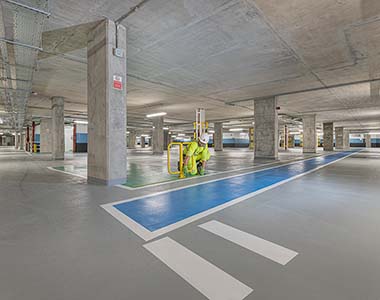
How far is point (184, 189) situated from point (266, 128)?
10.5 meters

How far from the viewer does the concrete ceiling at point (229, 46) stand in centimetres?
495

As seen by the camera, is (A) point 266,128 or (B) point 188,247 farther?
(A) point 266,128

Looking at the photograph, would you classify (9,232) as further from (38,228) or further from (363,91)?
(363,91)

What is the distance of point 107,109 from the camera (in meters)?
5.32

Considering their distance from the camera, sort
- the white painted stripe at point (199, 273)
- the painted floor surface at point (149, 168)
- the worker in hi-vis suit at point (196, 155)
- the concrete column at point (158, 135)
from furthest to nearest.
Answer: the concrete column at point (158, 135) < the worker in hi-vis suit at point (196, 155) < the painted floor surface at point (149, 168) < the white painted stripe at point (199, 273)

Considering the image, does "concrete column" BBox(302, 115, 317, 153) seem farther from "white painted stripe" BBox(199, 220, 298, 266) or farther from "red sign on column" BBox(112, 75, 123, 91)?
"white painted stripe" BBox(199, 220, 298, 266)

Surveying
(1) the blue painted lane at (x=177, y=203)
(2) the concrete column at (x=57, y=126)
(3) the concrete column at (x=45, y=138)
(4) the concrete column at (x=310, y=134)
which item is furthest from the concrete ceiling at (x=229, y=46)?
(3) the concrete column at (x=45, y=138)

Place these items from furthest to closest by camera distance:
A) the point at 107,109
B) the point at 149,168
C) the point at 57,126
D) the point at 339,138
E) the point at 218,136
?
1. the point at 339,138
2. the point at 218,136
3. the point at 57,126
4. the point at 149,168
5. the point at 107,109

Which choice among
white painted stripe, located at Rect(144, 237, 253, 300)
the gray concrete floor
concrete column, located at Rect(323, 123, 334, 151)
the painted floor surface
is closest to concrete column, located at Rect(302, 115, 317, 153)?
concrete column, located at Rect(323, 123, 334, 151)

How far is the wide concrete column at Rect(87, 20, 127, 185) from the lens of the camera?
17.6 ft

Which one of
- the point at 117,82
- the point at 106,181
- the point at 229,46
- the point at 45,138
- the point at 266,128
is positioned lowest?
the point at 106,181

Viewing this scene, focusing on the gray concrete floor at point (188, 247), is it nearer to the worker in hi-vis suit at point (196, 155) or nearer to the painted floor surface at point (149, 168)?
the painted floor surface at point (149, 168)

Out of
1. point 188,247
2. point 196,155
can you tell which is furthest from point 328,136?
point 188,247

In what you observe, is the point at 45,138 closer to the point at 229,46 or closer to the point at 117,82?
the point at 117,82
